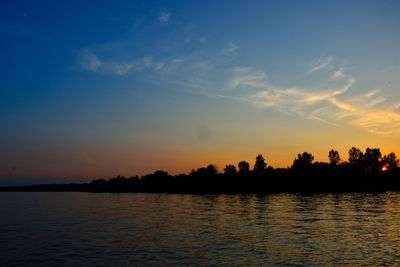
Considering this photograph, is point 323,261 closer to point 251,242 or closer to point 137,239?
point 251,242

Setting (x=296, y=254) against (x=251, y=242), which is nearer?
(x=296, y=254)

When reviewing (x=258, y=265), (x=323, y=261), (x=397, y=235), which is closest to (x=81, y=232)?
(x=258, y=265)

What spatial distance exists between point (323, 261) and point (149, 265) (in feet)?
45.4

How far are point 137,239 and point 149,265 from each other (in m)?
12.7

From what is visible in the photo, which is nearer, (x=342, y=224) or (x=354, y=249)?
(x=354, y=249)

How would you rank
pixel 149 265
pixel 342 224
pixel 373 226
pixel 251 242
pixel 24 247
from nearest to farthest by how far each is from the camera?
pixel 149 265 < pixel 251 242 < pixel 24 247 < pixel 373 226 < pixel 342 224

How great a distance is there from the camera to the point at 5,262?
90.5 feet

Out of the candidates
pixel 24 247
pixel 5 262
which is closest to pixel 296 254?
pixel 5 262

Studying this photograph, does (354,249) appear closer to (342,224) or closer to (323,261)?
(323,261)

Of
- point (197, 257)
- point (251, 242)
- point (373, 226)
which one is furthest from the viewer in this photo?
point (373, 226)

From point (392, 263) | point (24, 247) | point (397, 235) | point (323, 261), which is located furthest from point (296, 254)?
point (24, 247)

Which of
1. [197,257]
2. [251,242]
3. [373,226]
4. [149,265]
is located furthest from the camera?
[373,226]

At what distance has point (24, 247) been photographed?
34.5 m

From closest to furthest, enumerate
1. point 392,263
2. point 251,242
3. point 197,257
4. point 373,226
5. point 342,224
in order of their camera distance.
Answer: point 392,263 → point 197,257 → point 251,242 → point 373,226 → point 342,224
